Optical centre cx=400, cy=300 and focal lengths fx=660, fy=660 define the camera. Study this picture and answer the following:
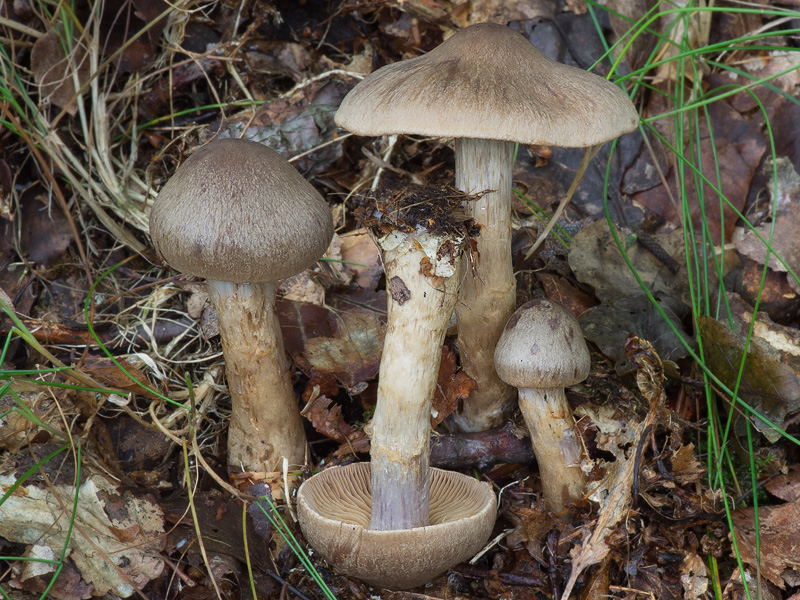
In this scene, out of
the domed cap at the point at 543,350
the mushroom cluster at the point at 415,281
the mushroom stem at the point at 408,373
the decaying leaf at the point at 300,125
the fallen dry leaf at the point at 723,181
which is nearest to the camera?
the mushroom cluster at the point at 415,281

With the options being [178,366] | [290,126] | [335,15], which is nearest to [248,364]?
[178,366]

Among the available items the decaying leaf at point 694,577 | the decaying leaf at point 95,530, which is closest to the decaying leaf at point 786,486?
the decaying leaf at point 694,577

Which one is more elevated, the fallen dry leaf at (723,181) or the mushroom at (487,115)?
the mushroom at (487,115)

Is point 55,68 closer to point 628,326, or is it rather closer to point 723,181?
point 628,326

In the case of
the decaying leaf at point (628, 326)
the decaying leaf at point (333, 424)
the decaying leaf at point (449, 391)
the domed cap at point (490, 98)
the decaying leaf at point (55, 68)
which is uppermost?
the domed cap at point (490, 98)

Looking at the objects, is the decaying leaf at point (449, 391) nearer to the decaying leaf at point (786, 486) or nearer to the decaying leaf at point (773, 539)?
the decaying leaf at point (773, 539)

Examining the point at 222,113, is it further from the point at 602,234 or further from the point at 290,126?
the point at 602,234
